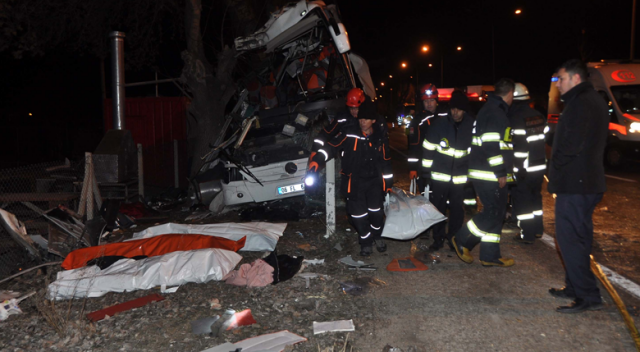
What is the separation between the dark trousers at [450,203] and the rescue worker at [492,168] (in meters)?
0.55

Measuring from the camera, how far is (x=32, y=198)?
6.41 meters

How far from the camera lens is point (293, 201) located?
26.6ft

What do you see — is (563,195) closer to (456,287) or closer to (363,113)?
(456,287)

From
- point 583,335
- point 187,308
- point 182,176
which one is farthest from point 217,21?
point 583,335

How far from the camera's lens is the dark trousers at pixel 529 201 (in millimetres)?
5852

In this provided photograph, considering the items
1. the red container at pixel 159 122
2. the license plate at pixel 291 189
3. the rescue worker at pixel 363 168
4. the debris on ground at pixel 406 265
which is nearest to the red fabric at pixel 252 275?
the rescue worker at pixel 363 168

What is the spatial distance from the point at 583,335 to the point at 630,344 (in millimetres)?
287

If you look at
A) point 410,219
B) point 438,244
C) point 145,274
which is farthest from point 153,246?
point 438,244

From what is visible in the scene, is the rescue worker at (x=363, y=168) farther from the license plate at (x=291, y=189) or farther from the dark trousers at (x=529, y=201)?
the license plate at (x=291, y=189)

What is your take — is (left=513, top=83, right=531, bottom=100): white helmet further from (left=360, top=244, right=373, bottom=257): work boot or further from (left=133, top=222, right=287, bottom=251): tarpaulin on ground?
(left=133, top=222, right=287, bottom=251): tarpaulin on ground

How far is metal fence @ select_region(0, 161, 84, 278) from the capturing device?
19.0ft

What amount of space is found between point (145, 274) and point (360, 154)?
261cm

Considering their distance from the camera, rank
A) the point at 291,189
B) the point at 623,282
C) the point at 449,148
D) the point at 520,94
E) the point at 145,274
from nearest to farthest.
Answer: the point at 623,282
the point at 145,274
the point at 449,148
the point at 520,94
the point at 291,189

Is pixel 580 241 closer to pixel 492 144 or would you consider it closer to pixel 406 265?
pixel 492 144
